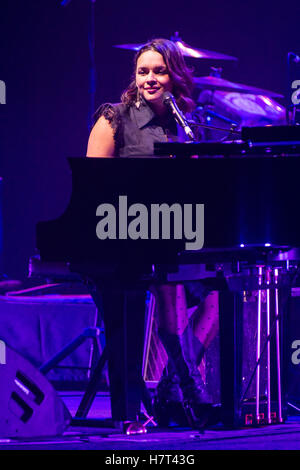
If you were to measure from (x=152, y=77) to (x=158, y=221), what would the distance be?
32.2 inches

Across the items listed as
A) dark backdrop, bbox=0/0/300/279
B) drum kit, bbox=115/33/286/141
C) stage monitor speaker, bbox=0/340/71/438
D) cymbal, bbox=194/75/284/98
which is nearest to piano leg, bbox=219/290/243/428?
stage monitor speaker, bbox=0/340/71/438

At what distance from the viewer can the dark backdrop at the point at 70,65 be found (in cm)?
711

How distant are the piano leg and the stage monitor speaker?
25.7 inches

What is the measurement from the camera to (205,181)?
11.7 feet

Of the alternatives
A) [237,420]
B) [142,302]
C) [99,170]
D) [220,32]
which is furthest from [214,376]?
[220,32]

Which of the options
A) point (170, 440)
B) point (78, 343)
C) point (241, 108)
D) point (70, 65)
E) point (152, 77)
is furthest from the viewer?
point (70, 65)

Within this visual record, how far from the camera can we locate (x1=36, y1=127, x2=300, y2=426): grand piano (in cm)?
344

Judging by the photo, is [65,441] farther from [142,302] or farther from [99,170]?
[99,170]

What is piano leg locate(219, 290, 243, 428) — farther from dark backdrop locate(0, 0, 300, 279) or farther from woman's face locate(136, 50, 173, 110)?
dark backdrop locate(0, 0, 300, 279)

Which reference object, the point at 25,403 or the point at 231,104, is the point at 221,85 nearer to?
the point at 231,104

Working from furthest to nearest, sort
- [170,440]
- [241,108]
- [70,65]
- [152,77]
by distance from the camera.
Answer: [70,65], [241,108], [152,77], [170,440]

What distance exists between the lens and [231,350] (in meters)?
3.88

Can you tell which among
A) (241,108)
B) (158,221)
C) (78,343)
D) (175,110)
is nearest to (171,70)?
(175,110)

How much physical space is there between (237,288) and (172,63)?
97cm
